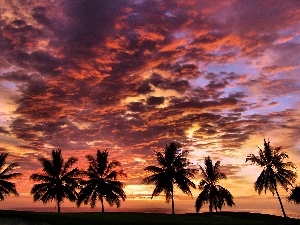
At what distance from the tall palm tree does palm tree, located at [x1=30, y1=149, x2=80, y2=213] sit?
20.2m

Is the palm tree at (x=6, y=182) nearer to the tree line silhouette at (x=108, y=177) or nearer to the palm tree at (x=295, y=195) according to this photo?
the tree line silhouette at (x=108, y=177)

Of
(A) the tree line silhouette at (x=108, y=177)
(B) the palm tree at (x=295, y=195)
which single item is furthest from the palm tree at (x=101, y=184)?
(B) the palm tree at (x=295, y=195)

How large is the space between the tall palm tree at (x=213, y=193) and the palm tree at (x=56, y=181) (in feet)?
66.3

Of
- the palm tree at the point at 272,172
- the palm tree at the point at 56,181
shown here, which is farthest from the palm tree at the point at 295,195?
the palm tree at the point at 56,181

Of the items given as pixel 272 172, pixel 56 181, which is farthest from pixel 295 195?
pixel 56 181

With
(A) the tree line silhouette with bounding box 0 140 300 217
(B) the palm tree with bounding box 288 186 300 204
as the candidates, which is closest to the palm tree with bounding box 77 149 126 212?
(A) the tree line silhouette with bounding box 0 140 300 217

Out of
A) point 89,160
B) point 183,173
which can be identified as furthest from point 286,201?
point 89,160

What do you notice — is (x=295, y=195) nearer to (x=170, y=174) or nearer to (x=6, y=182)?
(x=170, y=174)

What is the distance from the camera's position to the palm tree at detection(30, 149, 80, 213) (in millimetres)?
49219

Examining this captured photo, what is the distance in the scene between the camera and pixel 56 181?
164 ft

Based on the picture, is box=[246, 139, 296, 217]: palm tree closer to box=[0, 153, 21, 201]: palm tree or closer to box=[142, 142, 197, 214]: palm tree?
box=[142, 142, 197, 214]: palm tree

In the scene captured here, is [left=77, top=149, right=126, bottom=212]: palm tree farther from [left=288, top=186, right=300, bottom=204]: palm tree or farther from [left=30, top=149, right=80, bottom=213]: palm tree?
[left=288, top=186, right=300, bottom=204]: palm tree

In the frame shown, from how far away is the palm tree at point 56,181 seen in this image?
49.2 meters

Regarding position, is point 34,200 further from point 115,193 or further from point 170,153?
point 170,153
